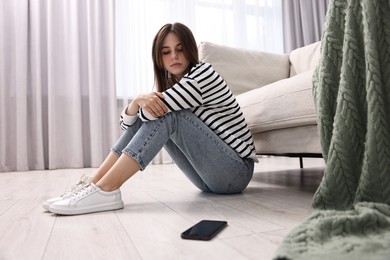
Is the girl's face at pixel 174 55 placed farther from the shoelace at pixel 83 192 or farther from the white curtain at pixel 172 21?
the white curtain at pixel 172 21

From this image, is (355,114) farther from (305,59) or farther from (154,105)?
(305,59)

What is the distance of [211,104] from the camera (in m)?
1.11

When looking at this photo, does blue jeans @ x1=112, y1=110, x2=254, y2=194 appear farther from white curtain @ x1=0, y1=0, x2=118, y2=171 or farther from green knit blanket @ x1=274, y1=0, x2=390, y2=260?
white curtain @ x1=0, y1=0, x2=118, y2=171

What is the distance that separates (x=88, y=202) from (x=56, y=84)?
1.99 m

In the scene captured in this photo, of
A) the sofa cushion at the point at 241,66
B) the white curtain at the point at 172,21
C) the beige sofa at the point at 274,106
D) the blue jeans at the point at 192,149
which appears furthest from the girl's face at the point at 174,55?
the white curtain at the point at 172,21

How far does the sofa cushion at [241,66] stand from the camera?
6.39 feet

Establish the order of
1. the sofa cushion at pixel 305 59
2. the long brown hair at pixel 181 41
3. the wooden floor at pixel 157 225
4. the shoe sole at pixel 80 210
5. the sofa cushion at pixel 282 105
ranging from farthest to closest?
1. the sofa cushion at pixel 305 59
2. the long brown hair at pixel 181 41
3. the sofa cushion at pixel 282 105
4. the shoe sole at pixel 80 210
5. the wooden floor at pixel 157 225

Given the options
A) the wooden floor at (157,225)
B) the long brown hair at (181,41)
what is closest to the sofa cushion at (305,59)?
the wooden floor at (157,225)

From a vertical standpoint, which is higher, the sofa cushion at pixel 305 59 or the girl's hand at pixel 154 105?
the sofa cushion at pixel 305 59

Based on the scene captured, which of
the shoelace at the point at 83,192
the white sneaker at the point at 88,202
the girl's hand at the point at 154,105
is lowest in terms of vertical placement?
the white sneaker at the point at 88,202

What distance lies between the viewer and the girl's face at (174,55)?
3.94 ft

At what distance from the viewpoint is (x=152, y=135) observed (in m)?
0.98

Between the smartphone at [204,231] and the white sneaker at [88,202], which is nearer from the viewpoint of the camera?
the smartphone at [204,231]

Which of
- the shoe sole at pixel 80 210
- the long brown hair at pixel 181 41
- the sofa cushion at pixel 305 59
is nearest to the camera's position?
the shoe sole at pixel 80 210
